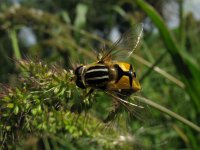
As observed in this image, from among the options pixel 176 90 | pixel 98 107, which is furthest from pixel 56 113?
pixel 176 90

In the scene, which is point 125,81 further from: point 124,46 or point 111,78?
point 124,46

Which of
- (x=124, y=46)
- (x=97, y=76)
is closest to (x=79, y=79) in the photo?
(x=97, y=76)

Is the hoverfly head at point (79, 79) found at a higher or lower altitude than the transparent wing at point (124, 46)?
lower

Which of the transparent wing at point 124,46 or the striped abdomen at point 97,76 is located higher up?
the transparent wing at point 124,46

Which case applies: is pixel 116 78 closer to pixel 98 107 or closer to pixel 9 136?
pixel 9 136

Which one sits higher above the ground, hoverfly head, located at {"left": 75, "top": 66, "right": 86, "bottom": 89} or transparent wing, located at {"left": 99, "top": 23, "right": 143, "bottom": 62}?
transparent wing, located at {"left": 99, "top": 23, "right": 143, "bottom": 62}
